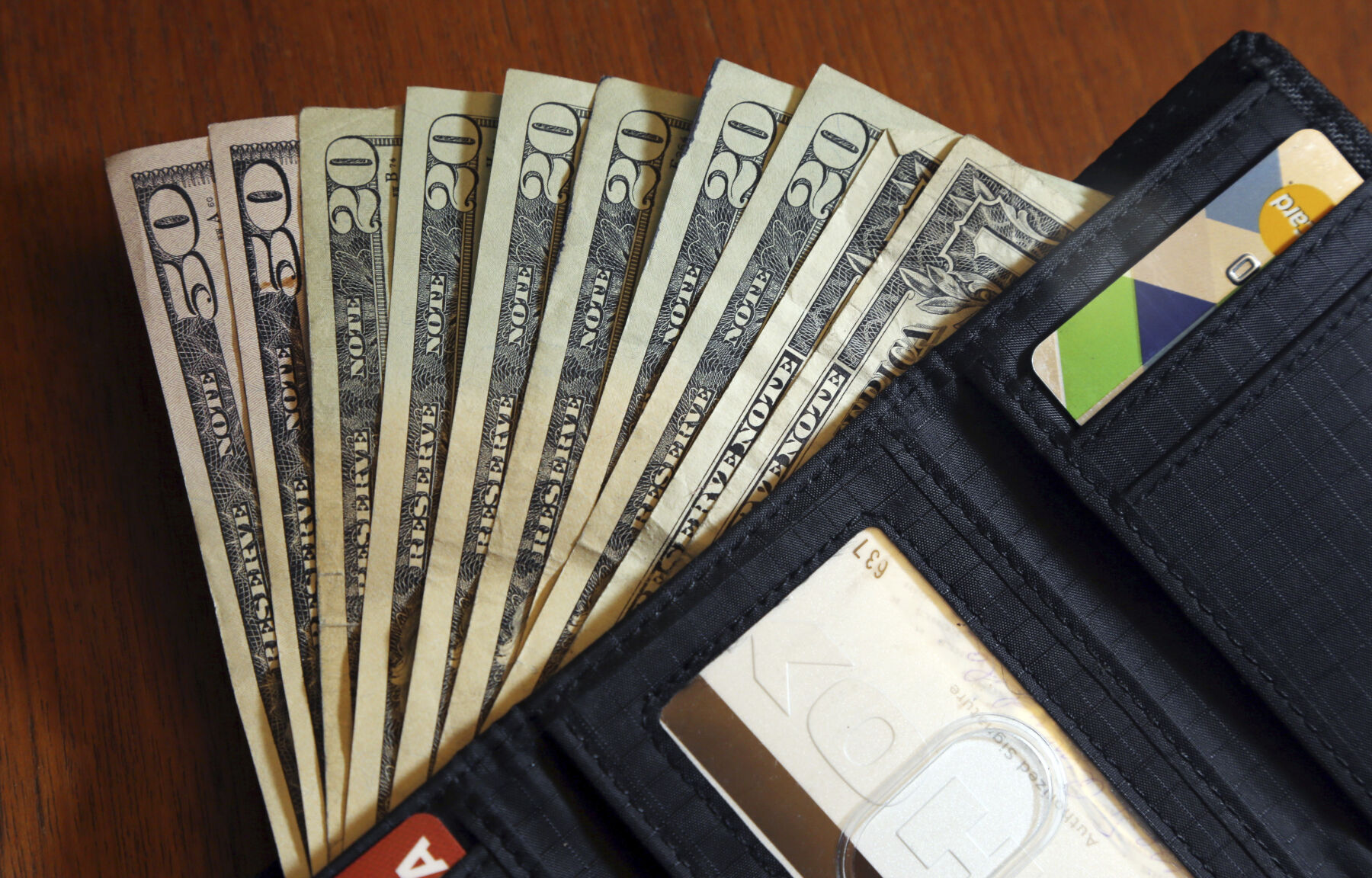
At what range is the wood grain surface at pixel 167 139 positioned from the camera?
524mm

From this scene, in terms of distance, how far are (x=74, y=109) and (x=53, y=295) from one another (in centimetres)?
14

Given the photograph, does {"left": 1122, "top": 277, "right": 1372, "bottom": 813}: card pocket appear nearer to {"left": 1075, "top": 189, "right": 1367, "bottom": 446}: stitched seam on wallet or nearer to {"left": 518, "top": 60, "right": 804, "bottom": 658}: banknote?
{"left": 1075, "top": 189, "right": 1367, "bottom": 446}: stitched seam on wallet

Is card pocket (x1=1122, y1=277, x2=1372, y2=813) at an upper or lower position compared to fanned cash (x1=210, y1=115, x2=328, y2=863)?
lower

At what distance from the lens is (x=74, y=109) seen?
582mm

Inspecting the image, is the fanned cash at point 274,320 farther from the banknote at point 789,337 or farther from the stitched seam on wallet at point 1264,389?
the stitched seam on wallet at point 1264,389

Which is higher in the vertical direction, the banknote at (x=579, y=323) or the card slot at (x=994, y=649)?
the banknote at (x=579, y=323)

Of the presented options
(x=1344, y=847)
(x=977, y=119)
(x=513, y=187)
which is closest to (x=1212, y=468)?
(x=1344, y=847)

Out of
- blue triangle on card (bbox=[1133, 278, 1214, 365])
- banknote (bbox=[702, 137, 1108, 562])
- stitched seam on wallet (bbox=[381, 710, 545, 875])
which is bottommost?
blue triangle on card (bbox=[1133, 278, 1214, 365])

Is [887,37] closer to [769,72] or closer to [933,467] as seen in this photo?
[769,72]

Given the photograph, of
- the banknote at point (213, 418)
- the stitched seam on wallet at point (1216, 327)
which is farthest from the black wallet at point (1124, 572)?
the banknote at point (213, 418)

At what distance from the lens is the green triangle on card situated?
458mm

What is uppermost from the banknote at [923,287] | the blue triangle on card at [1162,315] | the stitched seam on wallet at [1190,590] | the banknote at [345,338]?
the banknote at [345,338]

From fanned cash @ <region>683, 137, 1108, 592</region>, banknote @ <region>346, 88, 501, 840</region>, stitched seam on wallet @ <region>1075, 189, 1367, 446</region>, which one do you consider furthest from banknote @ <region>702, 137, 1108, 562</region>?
banknote @ <region>346, 88, 501, 840</region>

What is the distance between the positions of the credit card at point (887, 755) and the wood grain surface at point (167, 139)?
33cm
